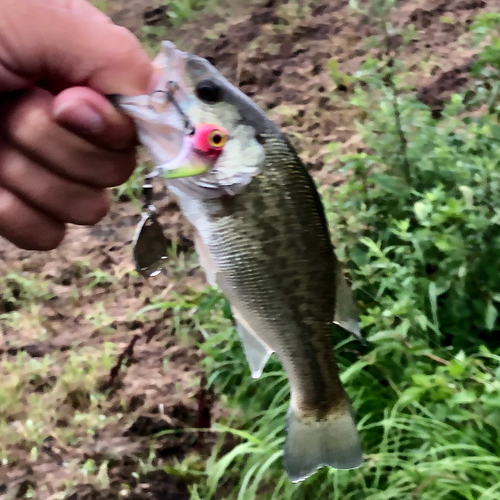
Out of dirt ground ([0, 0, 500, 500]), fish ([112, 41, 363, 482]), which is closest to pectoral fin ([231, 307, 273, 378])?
fish ([112, 41, 363, 482])

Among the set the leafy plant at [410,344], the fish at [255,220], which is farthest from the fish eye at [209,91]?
the leafy plant at [410,344]

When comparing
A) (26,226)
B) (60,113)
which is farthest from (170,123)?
(26,226)

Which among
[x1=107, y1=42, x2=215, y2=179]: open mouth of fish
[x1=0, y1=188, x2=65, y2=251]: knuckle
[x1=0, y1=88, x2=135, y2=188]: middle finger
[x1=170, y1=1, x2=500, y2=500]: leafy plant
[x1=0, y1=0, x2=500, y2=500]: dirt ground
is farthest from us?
[x1=0, y1=0, x2=500, y2=500]: dirt ground

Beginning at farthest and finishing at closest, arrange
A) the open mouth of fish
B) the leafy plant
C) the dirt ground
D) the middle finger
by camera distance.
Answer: the dirt ground
the leafy plant
the middle finger
the open mouth of fish

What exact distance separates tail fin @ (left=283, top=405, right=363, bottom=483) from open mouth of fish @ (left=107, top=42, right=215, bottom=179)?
54 centimetres

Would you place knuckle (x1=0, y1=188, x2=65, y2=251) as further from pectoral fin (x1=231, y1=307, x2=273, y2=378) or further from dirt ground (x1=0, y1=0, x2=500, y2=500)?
dirt ground (x1=0, y1=0, x2=500, y2=500)

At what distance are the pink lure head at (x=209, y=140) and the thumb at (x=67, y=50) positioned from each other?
0.44 ft

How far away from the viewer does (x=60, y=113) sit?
81 cm

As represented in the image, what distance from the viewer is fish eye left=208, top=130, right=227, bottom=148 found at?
2.63ft

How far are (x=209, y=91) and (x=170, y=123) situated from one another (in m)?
0.07

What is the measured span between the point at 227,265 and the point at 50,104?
1.22 feet

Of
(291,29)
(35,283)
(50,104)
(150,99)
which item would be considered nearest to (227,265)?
(150,99)

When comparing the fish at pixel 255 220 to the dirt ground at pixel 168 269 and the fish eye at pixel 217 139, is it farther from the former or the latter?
the dirt ground at pixel 168 269

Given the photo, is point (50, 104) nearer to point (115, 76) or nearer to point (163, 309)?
point (115, 76)
